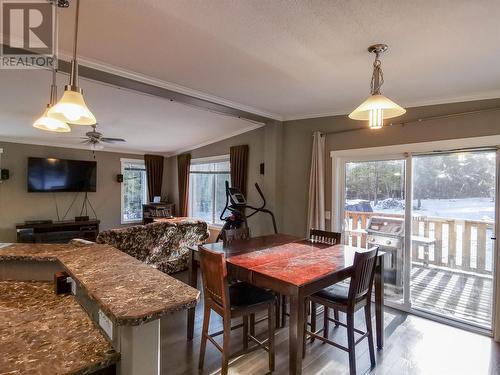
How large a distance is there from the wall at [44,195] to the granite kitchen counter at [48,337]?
217 inches

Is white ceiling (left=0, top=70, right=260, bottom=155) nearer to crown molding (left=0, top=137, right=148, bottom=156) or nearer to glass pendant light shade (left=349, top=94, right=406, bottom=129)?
crown molding (left=0, top=137, right=148, bottom=156)

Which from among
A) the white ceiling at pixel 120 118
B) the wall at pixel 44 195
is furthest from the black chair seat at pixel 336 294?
the wall at pixel 44 195

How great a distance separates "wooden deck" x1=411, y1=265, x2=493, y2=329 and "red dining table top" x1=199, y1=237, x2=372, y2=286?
1317mm

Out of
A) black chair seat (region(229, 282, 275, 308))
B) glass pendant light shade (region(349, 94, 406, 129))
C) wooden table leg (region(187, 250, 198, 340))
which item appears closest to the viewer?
glass pendant light shade (region(349, 94, 406, 129))

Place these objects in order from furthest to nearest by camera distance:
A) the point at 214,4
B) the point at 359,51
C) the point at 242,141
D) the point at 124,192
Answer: the point at 124,192, the point at 242,141, the point at 359,51, the point at 214,4

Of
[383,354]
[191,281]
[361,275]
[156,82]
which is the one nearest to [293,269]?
[361,275]

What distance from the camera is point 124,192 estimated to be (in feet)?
23.5

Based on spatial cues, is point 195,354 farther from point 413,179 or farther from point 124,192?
point 124,192

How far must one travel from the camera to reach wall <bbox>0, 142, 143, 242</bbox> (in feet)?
18.4

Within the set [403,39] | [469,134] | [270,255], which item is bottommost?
[270,255]

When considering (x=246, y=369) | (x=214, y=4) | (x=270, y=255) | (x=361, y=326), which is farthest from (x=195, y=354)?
(x=214, y=4)

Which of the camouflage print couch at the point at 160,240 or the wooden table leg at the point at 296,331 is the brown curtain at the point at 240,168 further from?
the wooden table leg at the point at 296,331

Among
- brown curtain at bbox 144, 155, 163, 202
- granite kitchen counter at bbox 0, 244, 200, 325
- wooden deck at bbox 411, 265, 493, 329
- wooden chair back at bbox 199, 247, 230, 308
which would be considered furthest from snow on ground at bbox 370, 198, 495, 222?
brown curtain at bbox 144, 155, 163, 202

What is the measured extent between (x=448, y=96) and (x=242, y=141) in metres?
3.27
